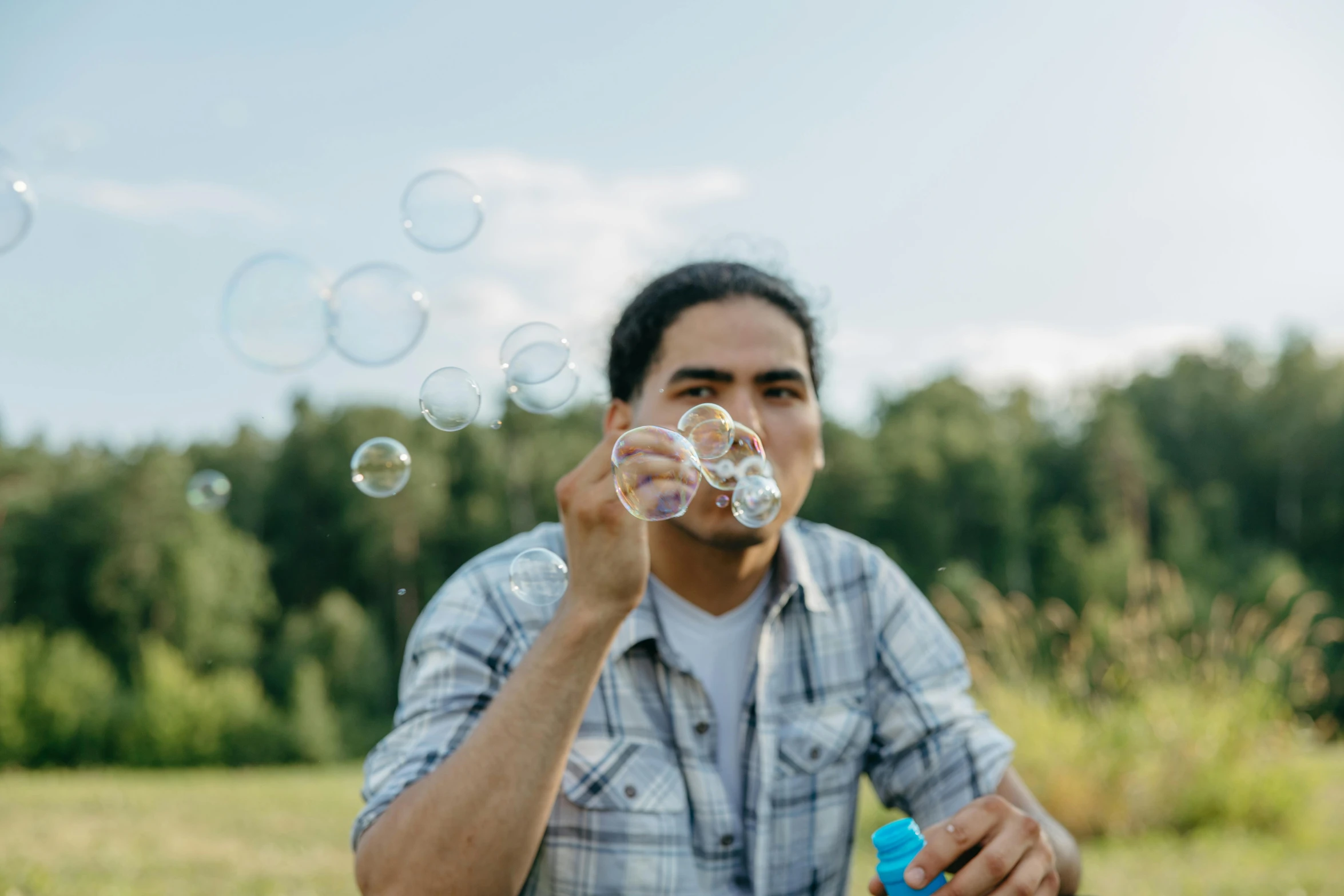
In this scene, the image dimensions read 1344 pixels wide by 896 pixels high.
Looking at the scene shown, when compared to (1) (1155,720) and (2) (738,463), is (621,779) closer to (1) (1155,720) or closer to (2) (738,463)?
(2) (738,463)

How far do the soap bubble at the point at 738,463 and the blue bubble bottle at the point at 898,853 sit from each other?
2.52ft

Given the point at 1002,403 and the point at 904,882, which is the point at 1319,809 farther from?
the point at 1002,403

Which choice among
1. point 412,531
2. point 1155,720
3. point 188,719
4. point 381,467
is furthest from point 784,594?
point 412,531

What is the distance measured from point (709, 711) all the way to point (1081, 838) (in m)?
4.82

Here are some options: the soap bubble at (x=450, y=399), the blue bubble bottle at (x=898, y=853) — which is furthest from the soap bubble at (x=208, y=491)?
the blue bubble bottle at (x=898, y=853)

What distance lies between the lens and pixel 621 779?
6.19 ft

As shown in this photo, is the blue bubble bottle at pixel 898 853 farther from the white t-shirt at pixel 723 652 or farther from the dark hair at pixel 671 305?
the dark hair at pixel 671 305

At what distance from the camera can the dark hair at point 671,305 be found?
2.29 meters

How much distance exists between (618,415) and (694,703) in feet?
2.26

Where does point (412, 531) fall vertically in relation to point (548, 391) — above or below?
below

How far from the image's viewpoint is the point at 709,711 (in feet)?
6.66

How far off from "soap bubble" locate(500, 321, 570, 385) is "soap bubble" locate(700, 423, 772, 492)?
57 centimetres

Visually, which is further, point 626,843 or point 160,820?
point 160,820

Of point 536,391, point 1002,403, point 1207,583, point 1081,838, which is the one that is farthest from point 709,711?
point 1002,403
